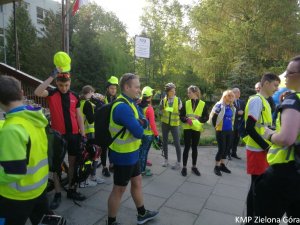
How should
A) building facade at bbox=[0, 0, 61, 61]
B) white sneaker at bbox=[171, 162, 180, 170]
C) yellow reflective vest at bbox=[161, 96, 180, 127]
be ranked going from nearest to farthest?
yellow reflective vest at bbox=[161, 96, 180, 127]
white sneaker at bbox=[171, 162, 180, 170]
building facade at bbox=[0, 0, 61, 61]

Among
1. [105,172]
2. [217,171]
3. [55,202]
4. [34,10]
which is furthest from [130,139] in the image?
[34,10]

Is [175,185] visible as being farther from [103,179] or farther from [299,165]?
[299,165]

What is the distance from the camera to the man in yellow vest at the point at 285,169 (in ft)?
6.81

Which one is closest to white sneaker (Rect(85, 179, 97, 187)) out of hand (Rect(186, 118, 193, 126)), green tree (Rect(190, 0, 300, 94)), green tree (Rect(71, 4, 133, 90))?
hand (Rect(186, 118, 193, 126))

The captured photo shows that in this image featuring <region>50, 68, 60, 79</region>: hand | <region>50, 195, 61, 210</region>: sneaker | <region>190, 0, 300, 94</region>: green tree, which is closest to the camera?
<region>50, 68, 60, 79</region>: hand

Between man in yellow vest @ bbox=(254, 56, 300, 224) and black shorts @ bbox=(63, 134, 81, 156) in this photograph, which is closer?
man in yellow vest @ bbox=(254, 56, 300, 224)

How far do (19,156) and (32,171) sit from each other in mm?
300

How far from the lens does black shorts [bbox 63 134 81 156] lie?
411 centimetres

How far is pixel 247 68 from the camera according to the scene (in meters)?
15.7

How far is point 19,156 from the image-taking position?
192cm

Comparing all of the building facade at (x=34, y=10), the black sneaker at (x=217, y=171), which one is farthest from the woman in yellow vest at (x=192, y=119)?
the building facade at (x=34, y=10)

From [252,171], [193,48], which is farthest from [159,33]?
[252,171]

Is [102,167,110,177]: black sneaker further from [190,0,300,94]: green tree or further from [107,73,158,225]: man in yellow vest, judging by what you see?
[190,0,300,94]: green tree

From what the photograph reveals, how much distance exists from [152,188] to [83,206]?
56.3 inches
